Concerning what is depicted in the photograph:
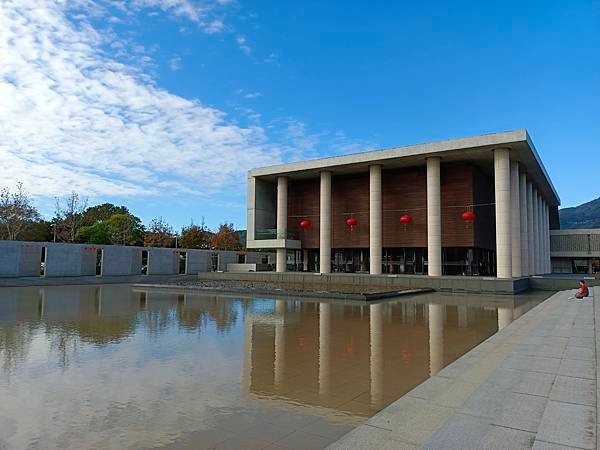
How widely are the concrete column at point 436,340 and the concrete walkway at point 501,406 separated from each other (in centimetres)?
43

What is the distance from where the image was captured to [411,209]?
104ft

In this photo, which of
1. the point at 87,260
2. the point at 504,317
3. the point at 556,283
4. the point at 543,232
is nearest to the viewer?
the point at 504,317

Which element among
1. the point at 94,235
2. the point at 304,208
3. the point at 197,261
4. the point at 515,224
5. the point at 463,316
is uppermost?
the point at 304,208

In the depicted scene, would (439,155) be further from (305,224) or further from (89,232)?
(89,232)

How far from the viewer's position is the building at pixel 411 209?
27156mm

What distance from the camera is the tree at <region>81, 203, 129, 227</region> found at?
66.4 metres

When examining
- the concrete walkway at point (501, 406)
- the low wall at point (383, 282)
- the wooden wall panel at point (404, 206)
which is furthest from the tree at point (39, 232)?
the concrete walkway at point (501, 406)

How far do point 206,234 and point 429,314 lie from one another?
48.1 metres

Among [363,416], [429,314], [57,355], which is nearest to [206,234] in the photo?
[429,314]

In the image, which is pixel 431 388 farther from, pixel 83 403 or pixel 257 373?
pixel 83 403

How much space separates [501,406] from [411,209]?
91.6 ft

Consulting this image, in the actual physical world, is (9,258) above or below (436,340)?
above

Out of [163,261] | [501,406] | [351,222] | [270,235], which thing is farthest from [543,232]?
[501,406]

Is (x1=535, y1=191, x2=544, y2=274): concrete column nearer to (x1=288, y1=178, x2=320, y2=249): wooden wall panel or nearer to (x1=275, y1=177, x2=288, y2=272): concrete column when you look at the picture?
(x1=288, y1=178, x2=320, y2=249): wooden wall panel
